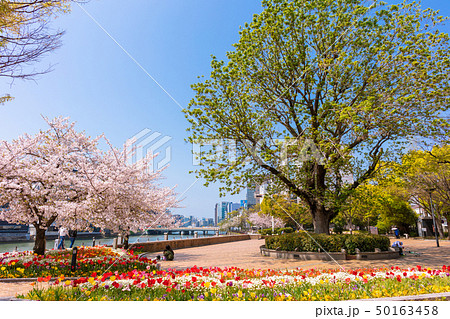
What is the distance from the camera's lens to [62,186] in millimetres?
11711

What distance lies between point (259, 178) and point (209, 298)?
13.0 meters

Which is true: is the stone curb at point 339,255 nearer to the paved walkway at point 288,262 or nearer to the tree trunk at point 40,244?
the paved walkway at point 288,262

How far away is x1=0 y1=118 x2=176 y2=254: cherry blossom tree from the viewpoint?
433 inches

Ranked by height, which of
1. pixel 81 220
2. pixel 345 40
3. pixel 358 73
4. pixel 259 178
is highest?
pixel 345 40

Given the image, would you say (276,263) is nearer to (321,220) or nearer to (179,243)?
(321,220)

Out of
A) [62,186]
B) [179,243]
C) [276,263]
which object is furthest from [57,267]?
[179,243]

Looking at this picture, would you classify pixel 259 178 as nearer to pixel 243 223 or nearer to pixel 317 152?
pixel 317 152

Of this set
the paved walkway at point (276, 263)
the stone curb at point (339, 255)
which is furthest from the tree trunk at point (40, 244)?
the stone curb at point (339, 255)

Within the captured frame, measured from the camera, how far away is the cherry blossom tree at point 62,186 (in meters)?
11.0

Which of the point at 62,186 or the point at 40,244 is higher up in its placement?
the point at 62,186

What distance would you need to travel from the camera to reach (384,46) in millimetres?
14258

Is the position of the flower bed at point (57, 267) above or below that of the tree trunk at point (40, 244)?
below

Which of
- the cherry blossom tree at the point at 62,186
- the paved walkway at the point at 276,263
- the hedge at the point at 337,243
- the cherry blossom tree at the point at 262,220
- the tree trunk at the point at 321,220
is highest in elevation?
the cherry blossom tree at the point at 62,186
